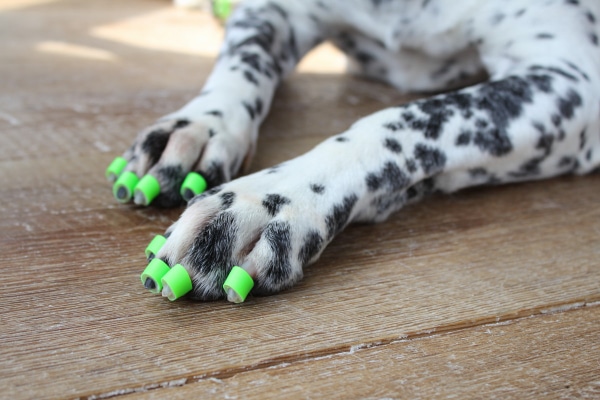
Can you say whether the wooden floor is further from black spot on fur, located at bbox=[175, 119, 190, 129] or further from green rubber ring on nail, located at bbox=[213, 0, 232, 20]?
green rubber ring on nail, located at bbox=[213, 0, 232, 20]

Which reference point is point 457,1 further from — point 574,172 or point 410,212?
point 410,212

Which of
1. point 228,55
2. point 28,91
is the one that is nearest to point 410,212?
point 228,55

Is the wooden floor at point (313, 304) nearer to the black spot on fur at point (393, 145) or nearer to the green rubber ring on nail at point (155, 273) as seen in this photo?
the green rubber ring on nail at point (155, 273)

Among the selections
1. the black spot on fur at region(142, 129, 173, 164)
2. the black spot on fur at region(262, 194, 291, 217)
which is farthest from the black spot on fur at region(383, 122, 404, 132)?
the black spot on fur at region(142, 129, 173, 164)

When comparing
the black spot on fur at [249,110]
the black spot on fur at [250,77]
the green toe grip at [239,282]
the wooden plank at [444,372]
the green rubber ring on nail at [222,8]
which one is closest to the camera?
the wooden plank at [444,372]

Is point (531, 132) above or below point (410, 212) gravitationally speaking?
above

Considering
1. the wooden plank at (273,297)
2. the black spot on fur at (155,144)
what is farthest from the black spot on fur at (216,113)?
the wooden plank at (273,297)

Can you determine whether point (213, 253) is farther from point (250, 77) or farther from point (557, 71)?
point (557, 71)
